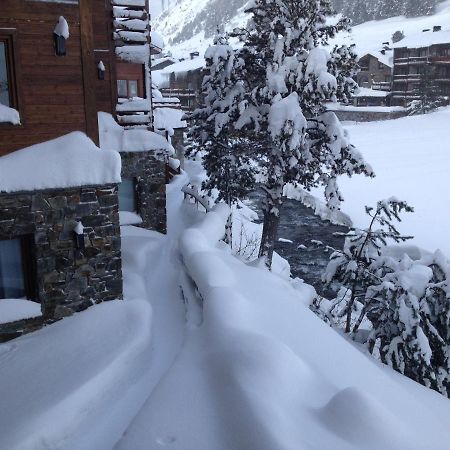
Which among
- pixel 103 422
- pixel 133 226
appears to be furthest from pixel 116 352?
pixel 133 226

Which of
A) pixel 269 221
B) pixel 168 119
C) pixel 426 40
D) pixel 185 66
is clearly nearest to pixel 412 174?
pixel 168 119

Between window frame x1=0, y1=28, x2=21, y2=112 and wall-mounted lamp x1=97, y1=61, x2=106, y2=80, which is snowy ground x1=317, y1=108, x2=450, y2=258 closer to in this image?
wall-mounted lamp x1=97, y1=61, x2=106, y2=80

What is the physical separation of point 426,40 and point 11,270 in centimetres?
6177

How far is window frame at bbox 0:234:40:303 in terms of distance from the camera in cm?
739

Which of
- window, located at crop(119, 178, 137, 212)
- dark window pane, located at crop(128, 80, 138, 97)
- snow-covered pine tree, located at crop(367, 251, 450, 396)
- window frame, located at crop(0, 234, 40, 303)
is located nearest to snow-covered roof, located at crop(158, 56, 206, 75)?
dark window pane, located at crop(128, 80, 138, 97)

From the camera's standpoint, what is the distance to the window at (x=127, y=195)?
1249 centimetres

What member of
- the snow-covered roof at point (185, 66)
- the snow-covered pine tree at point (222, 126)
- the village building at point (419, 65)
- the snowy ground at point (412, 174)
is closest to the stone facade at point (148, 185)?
the snow-covered pine tree at point (222, 126)

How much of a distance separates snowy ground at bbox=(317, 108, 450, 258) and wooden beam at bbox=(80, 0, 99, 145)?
15236mm

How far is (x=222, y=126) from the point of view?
1236 centimetres

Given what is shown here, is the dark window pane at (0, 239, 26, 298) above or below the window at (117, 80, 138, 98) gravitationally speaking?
below

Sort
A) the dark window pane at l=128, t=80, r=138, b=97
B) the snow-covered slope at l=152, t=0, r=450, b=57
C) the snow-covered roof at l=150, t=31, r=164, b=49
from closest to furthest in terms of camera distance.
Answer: the dark window pane at l=128, t=80, r=138, b=97
the snow-covered roof at l=150, t=31, r=164, b=49
the snow-covered slope at l=152, t=0, r=450, b=57

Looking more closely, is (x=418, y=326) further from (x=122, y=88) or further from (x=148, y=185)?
(x=122, y=88)

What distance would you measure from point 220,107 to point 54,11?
573 centimetres

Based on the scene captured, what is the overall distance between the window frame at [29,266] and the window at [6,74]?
2124 millimetres
